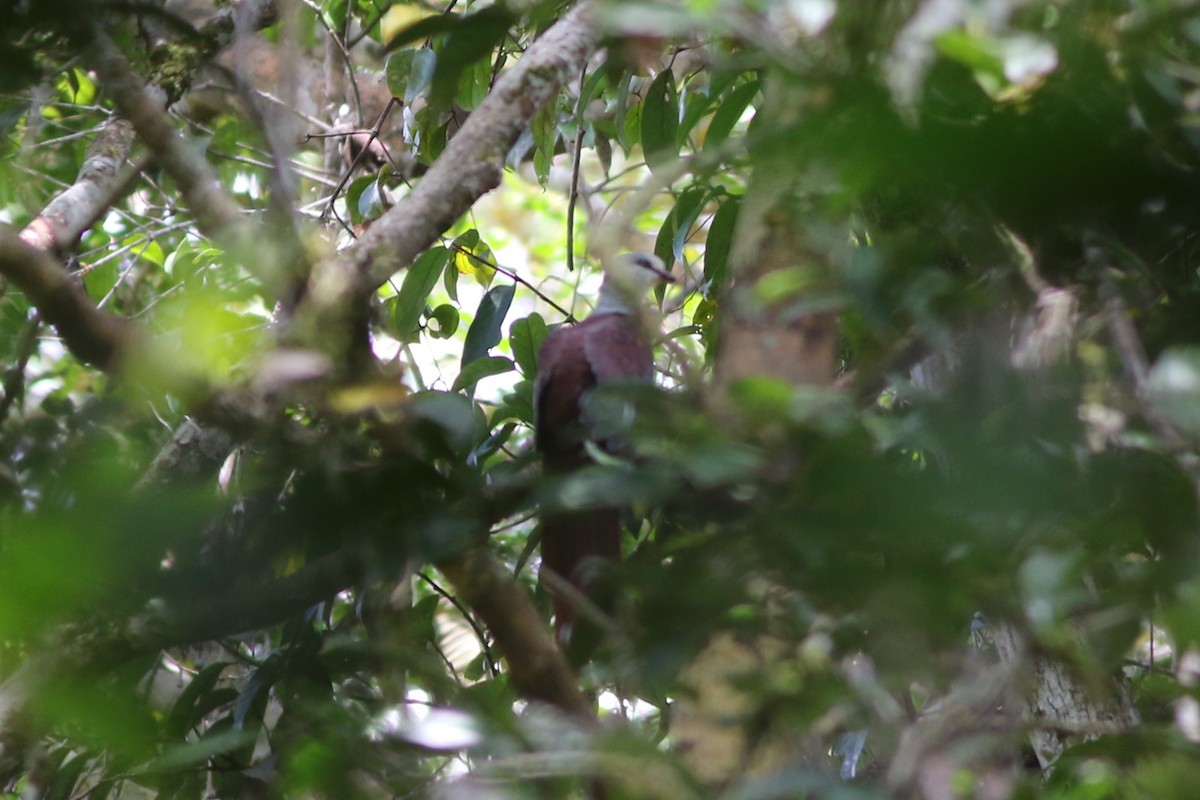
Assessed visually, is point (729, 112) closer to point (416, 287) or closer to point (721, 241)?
point (721, 241)

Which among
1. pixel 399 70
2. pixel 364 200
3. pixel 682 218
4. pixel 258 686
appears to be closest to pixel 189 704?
pixel 258 686

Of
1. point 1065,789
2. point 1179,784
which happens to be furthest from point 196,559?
point 1065,789

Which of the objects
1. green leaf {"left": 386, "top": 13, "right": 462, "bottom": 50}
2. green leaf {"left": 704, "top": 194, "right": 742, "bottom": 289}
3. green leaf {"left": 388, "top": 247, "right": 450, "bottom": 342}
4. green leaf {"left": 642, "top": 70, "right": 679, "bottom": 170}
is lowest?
green leaf {"left": 704, "top": 194, "right": 742, "bottom": 289}

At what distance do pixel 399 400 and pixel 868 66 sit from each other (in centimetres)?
52

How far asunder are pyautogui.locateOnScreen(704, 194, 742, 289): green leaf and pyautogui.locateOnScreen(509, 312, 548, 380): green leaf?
0.41m

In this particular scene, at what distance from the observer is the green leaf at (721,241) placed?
2.17m

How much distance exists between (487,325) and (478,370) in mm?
169

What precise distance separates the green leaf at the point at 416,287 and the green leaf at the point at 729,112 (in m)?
0.61

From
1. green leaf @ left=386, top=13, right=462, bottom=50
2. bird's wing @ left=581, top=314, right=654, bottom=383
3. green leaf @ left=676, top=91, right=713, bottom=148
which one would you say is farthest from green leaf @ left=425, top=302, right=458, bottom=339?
green leaf @ left=386, top=13, right=462, bottom=50

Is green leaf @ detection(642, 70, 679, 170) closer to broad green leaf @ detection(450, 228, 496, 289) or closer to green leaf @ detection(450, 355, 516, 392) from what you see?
broad green leaf @ detection(450, 228, 496, 289)

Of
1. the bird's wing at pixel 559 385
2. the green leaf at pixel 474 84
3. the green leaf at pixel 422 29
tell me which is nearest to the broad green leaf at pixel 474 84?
the green leaf at pixel 474 84

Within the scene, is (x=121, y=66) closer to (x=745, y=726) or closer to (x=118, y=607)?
(x=118, y=607)

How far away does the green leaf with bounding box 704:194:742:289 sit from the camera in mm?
2172

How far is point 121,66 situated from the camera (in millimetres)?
1229
